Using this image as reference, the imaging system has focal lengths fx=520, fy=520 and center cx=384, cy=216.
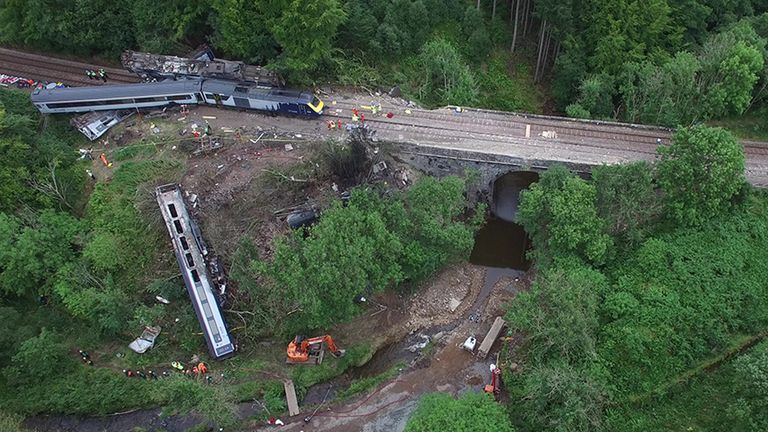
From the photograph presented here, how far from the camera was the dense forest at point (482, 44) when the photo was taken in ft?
158

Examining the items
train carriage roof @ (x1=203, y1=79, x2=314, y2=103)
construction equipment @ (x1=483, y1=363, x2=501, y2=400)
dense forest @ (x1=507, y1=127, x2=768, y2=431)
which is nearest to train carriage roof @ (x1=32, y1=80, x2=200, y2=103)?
train carriage roof @ (x1=203, y1=79, x2=314, y2=103)

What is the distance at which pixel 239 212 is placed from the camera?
155 feet

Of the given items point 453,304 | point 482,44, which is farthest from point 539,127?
point 453,304

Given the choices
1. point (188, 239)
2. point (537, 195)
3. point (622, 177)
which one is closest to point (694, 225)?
point (622, 177)

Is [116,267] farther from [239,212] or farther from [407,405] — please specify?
[407,405]

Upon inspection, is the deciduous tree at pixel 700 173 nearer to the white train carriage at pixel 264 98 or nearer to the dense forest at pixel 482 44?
the dense forest at pixel 482 44

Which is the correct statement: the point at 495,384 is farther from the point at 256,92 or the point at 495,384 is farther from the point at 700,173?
the point at 256,92

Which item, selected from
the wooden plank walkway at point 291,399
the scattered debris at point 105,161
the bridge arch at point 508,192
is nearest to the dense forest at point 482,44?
the bridge arch at point 508,192

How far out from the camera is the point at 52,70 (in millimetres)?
57188

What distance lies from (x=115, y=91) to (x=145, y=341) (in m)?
24.7

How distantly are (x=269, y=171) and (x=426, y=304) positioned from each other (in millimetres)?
19070

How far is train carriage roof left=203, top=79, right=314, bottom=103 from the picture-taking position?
51531 millimetres

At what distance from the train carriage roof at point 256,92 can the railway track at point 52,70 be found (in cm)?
1016

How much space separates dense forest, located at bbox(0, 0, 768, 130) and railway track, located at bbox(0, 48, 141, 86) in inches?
59.7
